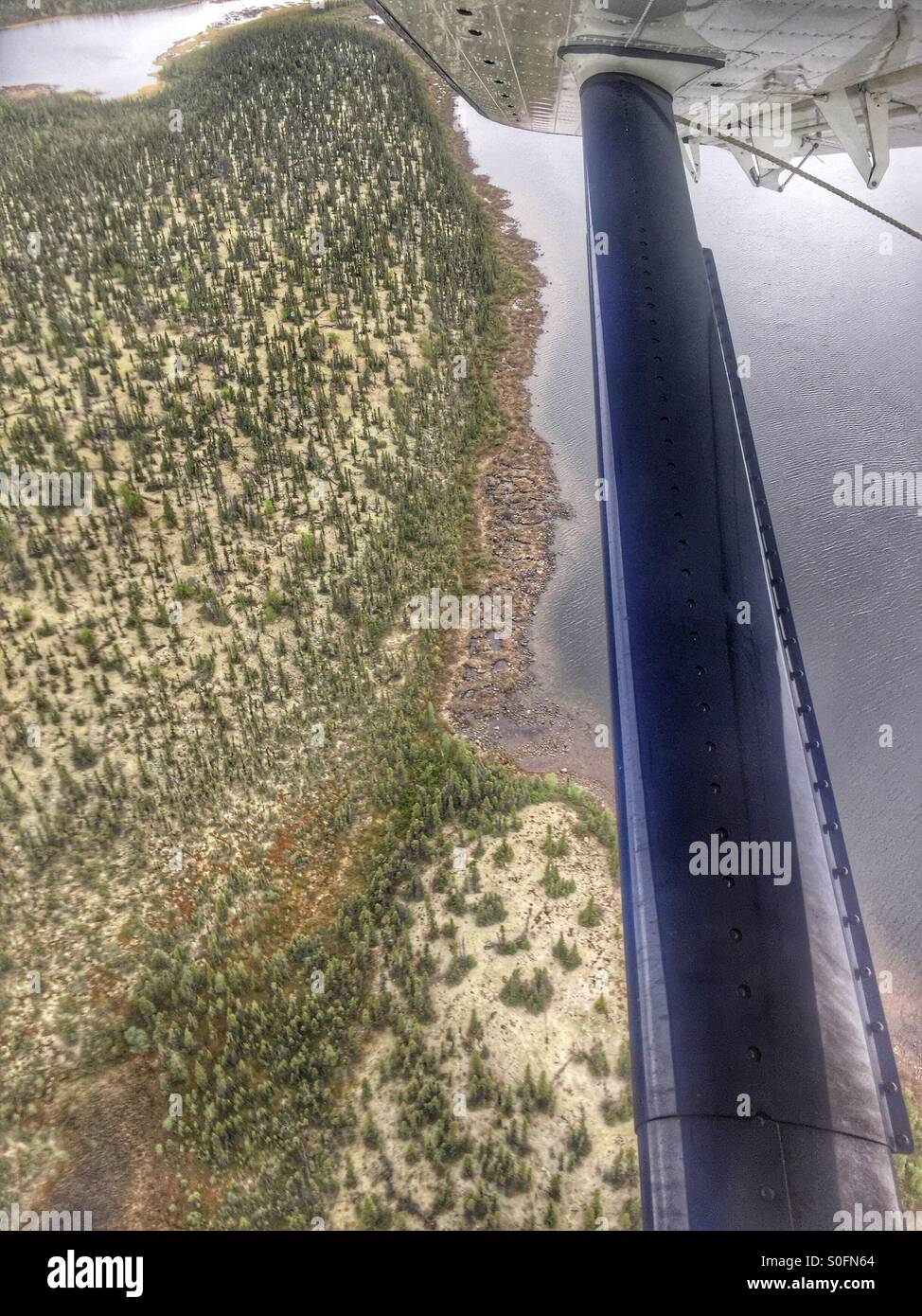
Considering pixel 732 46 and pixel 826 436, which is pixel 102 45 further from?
pixel 732 46

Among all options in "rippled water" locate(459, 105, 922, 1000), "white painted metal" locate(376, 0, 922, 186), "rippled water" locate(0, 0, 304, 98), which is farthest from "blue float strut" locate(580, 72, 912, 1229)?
"rippled water" locate(0, 0, 304, 98)

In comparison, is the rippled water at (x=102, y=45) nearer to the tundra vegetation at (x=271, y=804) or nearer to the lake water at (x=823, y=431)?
the lake water at (x=823, y=431)

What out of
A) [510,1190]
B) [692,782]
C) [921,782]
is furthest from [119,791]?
[921,782]

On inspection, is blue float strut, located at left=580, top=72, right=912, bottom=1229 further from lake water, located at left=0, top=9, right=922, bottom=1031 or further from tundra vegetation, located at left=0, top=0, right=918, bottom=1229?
lake water, located at left=0, top=9, right=922, bottom=1031

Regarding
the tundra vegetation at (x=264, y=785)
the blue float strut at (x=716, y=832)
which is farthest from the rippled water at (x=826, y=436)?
the blue float strut at (x=716, y=832)

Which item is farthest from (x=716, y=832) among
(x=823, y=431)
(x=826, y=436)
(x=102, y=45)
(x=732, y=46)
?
(x=102, y=45)
